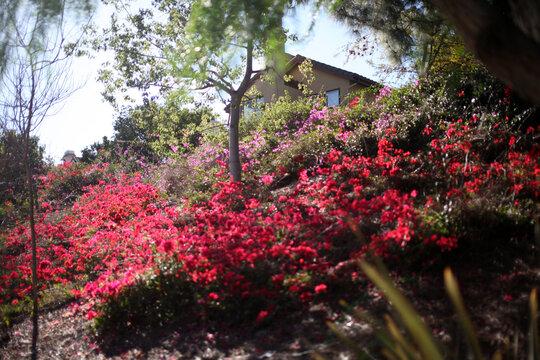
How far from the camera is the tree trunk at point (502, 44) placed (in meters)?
2.18

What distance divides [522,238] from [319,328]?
2.26m

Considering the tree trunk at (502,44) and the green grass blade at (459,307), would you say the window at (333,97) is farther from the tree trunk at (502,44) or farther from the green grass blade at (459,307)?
the green grass blade at (459,307)

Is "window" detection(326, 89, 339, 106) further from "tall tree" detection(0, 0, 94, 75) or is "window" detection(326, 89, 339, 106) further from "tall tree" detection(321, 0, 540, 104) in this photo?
"tall tree" detection(321, 0, 540, 104)

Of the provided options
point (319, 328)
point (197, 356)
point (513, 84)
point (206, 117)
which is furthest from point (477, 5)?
point (206, 117)

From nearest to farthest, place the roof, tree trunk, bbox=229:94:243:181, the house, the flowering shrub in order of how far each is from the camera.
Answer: the flowering shrub → tree trunk, bbox=229:94:243:181 → the roof → the house

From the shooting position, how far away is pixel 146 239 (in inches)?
217

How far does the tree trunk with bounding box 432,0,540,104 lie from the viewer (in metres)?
2.18

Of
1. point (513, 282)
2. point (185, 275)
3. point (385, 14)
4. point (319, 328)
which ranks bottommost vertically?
point (513, 282)

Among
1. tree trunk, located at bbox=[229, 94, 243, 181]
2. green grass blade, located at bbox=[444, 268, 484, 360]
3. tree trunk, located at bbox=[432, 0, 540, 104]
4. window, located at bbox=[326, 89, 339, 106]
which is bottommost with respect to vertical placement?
green grass blade, located at bbox=[444, 268, 484, 360]

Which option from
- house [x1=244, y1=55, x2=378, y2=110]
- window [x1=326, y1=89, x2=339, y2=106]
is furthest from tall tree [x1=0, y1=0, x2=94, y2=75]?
window [x1=326, y1=89, x2=339, y2=106]

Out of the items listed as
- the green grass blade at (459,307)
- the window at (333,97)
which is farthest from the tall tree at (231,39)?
the window at (333,97)

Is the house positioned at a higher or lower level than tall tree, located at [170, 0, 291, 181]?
higher

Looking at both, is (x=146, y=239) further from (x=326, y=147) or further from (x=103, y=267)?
(x=326, y=147)

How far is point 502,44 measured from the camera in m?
2.29
